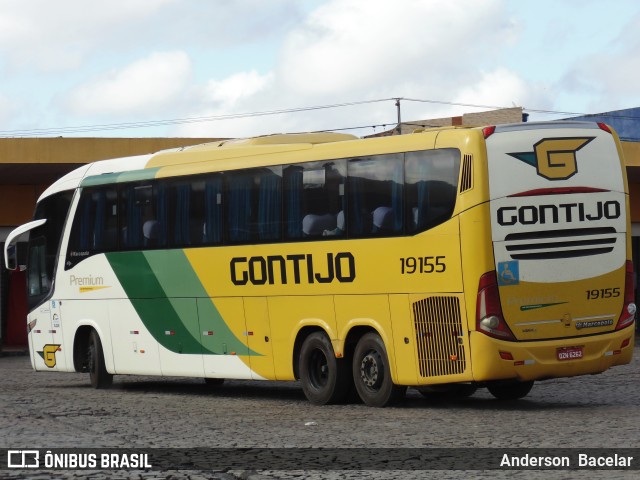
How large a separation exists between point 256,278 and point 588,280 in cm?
477

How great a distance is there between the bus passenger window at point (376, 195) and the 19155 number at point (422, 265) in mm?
397

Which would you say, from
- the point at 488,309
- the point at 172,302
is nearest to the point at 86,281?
the point at 172,302

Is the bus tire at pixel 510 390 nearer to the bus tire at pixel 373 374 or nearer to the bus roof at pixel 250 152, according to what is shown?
the bus tire at pixel 373 374

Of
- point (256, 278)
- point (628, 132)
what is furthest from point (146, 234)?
point (628, 132)

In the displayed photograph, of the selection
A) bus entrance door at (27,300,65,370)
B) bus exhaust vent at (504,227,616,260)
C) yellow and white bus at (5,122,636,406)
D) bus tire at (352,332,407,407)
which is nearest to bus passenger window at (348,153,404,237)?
yellow and white bus at (5,122,636,406)

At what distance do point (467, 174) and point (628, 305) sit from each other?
2.77 meters

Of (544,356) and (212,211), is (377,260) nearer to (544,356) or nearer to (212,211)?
(544,356)

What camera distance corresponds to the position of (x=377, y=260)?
54.8ft

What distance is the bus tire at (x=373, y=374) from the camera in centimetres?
1669

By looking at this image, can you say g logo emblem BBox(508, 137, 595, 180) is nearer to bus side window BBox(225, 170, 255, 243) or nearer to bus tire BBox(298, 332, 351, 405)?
bus tire BBox(298, 332, 351, 405)

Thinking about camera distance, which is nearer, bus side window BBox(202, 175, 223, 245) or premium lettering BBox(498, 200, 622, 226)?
premium lettering BBox(498, 200, 622, 226)

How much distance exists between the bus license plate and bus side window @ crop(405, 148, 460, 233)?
2046 millimetres

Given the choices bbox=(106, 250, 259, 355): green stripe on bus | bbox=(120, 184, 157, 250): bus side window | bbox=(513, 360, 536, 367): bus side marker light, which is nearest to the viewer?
bbox=(513, 360, 536, 367): bus side marker light

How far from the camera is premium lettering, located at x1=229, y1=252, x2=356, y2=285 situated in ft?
56.5
